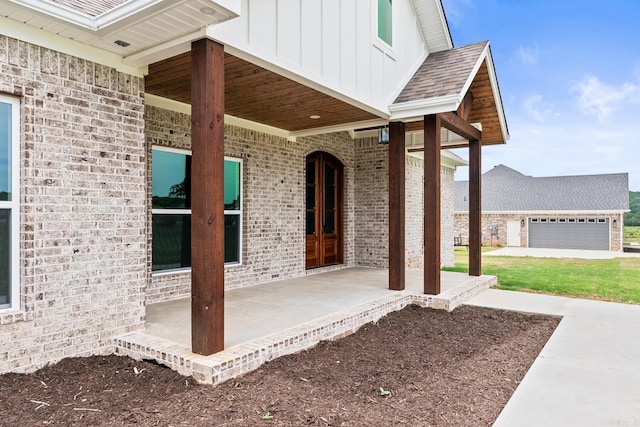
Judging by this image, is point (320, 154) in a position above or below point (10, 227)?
above

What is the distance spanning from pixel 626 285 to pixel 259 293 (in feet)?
30.2

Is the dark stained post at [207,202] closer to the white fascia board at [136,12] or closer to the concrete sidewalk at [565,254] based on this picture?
the white fascia board at [136,12]

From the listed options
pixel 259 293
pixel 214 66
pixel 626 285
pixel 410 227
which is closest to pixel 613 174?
pixel 626 285

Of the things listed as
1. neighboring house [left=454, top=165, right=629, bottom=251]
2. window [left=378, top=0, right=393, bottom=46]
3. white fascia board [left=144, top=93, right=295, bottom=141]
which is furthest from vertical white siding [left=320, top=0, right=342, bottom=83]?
neighboring house [left=454, top=165, right=629, bottom=251]

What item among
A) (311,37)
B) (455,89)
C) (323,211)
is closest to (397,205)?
(455,89)

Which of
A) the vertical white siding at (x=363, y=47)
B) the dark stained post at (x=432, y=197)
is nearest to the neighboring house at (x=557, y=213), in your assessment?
the dark stained post at (x=432, y=197)

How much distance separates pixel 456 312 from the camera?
6895 millimetres

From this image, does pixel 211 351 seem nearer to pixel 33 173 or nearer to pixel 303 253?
pixel 33 173

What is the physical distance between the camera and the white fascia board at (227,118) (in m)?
6.25

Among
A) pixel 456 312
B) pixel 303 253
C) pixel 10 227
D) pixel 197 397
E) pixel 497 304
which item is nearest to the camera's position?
pixel 197 397

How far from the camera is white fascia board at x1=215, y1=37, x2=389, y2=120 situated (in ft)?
14.1

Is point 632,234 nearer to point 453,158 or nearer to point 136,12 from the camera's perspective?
point 453,158

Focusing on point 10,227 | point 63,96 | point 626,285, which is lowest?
point 626,285

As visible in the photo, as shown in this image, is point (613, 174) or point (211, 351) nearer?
point (211, 351)
